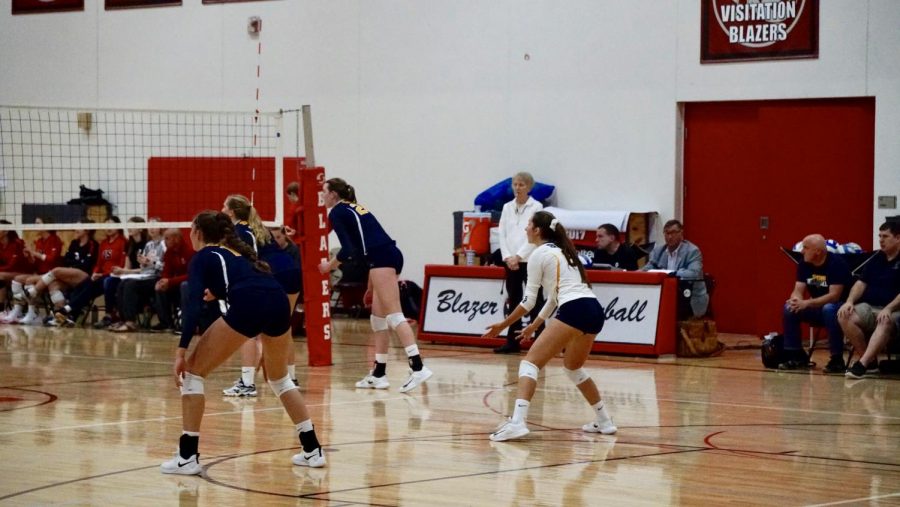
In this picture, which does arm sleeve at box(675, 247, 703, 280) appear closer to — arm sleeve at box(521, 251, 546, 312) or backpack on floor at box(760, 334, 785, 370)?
backpack on floor at box(760, 334, 785, 370)

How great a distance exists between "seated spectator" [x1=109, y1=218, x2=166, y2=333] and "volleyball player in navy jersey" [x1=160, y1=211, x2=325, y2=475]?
371 inches

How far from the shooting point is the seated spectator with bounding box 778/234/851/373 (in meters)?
12.4

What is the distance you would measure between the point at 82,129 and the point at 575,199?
8790 mm

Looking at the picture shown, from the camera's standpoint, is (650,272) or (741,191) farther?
(741,191)

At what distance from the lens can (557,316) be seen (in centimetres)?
844

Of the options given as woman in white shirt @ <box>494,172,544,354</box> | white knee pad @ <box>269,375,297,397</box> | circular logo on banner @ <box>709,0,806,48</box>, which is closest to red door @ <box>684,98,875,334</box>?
circular logo on banner @ <box>709,0,806,48</box>

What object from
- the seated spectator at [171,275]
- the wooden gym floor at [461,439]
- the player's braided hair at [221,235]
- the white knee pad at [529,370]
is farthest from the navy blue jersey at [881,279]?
the seated spectator at [171,275]

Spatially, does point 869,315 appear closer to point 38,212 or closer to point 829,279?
point 829,279

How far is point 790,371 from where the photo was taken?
12.8 m

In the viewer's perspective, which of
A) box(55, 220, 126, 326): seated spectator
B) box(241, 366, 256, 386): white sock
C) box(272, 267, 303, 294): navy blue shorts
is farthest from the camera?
box(55, 220, 126, 326): seated spectator

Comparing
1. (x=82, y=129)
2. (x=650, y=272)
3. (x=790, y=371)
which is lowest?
(x=790, y=371)

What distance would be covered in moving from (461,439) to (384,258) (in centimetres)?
296

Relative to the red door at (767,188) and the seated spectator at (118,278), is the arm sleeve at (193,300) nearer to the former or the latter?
the red door at (767,188)

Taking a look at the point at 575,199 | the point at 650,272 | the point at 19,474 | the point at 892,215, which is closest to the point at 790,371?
the point at 650,272
